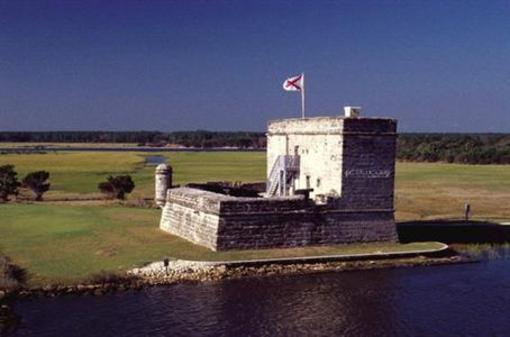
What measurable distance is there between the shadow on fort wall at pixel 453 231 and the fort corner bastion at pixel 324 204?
365cm

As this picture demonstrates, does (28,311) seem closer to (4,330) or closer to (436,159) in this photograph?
(4,330)

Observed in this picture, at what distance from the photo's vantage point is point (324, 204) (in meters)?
29.2

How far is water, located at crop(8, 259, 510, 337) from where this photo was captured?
62.8ft

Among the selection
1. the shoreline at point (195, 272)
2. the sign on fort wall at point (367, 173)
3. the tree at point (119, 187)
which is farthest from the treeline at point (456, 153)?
the shoreline at point (195, 272)

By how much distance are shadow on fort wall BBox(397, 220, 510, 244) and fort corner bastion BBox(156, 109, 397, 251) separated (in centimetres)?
365

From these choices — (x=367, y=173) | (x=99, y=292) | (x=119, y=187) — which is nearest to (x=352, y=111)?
(x=367, y=173)

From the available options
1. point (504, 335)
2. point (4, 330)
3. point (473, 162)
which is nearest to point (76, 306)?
point (4, 330)

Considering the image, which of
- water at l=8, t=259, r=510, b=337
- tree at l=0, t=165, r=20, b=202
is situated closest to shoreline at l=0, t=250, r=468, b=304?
water at l=8, t=259, r=510, b=337

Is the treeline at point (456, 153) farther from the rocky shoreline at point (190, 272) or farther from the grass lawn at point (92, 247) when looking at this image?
the rocky shoreline at point (190, 272)

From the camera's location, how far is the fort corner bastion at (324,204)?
27859mm

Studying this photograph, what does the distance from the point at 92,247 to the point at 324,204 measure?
10.6m

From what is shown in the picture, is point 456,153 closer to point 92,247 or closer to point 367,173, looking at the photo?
point 367,173

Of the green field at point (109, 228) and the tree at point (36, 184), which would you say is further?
the tree at point (36, 184)

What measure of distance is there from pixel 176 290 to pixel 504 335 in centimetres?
1112
